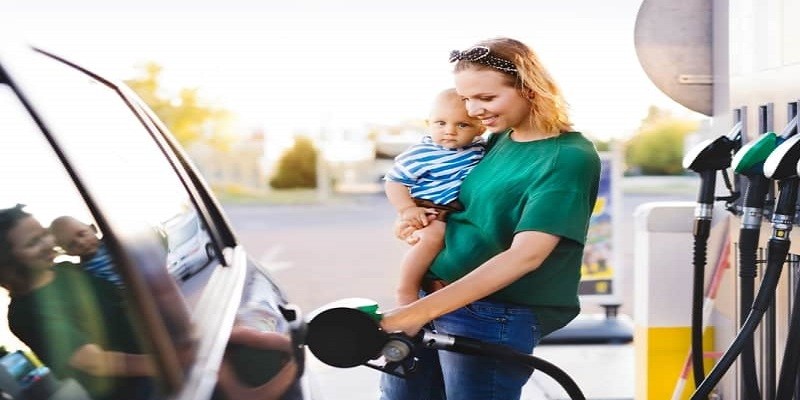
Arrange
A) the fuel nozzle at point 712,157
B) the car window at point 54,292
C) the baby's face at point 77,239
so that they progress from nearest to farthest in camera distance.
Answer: the car window at point 54,292, the baby's face at point 77,239, the fuel nozzle at point 712,157

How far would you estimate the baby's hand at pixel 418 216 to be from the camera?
2457 millimetres

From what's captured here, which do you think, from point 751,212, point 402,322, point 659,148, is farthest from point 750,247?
point 659,148

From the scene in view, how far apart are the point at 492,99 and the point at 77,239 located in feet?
3.45

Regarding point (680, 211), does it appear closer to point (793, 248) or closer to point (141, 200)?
point (793, 248)

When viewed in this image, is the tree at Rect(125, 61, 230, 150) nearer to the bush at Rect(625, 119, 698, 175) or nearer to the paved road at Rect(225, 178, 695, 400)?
the paved road at Rect(225, 178, 695, 400)

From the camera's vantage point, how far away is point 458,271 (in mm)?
2311

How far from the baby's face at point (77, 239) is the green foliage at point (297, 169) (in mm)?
35583

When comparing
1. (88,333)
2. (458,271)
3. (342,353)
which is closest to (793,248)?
(458,271)

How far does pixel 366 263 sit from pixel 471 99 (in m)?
13.5

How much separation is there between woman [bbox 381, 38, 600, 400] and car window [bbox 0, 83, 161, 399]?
835mm

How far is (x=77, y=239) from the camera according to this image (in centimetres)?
137

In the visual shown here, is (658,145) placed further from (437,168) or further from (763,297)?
(437,168)

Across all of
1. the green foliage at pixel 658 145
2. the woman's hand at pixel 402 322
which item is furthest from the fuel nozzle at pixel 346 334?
the green foliage at pixel 658 145

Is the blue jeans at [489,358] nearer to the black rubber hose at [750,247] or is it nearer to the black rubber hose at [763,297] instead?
the black rubber hose at [763,297]
